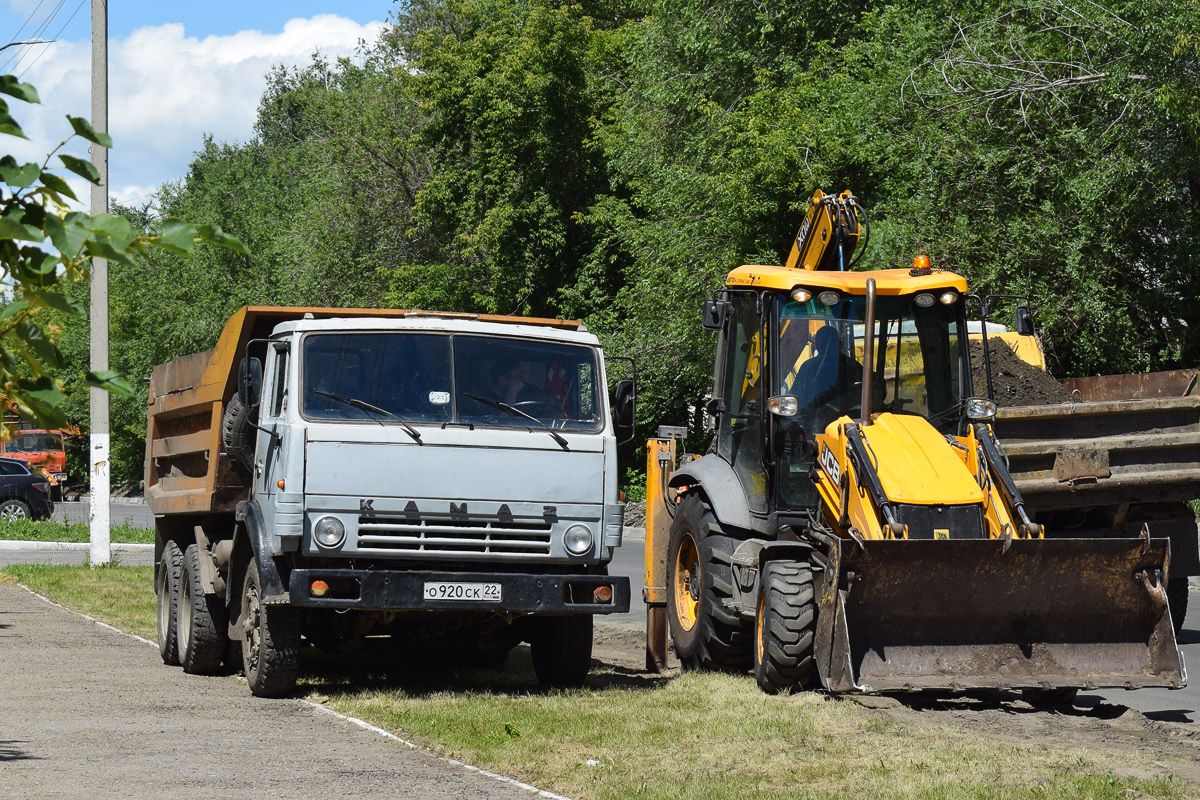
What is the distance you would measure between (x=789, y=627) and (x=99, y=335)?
541 inches

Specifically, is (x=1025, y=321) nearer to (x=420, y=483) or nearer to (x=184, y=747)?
(x=420, y=483)

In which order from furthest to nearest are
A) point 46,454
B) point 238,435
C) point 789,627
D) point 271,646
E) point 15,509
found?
point 46,454 → point 15,509 → point 238,435 → point 271,646 → point 789,627

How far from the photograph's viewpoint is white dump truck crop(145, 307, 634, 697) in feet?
28.1

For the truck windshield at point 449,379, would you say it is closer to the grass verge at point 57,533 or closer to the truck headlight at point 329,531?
the truck headlight at point 329,531

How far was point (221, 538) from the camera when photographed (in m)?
10.7

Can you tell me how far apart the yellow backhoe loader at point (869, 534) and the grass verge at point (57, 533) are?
682 inches

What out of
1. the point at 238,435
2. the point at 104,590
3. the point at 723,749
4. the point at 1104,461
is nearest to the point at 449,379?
the point at 238,435

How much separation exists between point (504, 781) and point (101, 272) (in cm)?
1535

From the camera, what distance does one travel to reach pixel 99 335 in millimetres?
19547

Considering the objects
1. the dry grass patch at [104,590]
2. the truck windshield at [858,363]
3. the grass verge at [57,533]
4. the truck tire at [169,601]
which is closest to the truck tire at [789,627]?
the truck windshield at [858,363]

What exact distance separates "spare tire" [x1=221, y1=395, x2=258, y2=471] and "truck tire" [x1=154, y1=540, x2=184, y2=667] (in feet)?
6.42

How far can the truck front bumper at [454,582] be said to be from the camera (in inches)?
331

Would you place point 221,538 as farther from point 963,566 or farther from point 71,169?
point 71,169

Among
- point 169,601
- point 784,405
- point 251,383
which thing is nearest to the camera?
point 251,383
